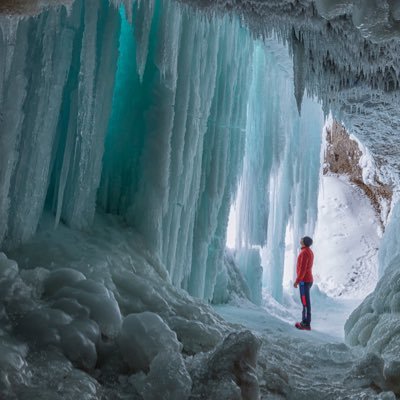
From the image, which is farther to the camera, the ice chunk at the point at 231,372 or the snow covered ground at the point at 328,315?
the snow covered ground at the point at 328,315

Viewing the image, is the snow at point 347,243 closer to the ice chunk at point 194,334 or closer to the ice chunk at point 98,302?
the ice chunk at point 194,334

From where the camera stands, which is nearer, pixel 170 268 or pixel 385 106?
pixel 170 268

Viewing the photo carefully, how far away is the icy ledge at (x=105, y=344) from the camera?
2557mm

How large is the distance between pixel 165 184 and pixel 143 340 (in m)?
2.91

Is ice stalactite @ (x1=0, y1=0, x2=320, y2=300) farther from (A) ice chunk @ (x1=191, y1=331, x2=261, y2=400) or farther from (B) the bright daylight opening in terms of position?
(B) the bright daylight opening

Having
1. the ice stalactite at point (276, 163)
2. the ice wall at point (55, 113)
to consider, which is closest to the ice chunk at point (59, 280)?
the ice wall at point (55, 113)

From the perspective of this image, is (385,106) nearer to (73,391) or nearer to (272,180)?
(272,180)

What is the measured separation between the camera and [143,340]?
3.07m

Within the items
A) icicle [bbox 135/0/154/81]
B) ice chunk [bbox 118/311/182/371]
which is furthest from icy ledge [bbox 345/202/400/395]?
icicle [bbox 135/0/154/81]

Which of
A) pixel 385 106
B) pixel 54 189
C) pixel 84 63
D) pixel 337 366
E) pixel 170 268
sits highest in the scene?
pixel 385 106

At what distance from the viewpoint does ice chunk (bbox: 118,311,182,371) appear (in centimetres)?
297

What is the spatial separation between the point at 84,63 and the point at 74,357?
3106 mm

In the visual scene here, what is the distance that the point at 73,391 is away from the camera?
2.46 meters

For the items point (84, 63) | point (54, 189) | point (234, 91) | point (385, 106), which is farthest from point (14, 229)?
point (385, 106)
